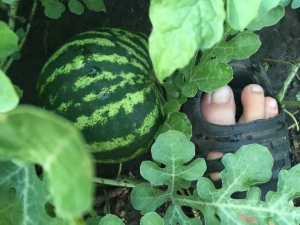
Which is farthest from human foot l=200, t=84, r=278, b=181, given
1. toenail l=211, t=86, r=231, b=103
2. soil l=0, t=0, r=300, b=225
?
soil l=0, t=0, r=300, b=225

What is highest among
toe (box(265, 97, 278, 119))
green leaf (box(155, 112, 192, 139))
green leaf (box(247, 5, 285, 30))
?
green leaf (box(247, 5, 285, 30))

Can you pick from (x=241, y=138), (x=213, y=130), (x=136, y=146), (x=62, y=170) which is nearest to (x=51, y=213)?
(x=136, y=146)

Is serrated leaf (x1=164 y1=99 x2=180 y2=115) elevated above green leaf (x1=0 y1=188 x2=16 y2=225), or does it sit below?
above

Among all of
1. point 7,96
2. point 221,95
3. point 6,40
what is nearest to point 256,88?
point 221,95

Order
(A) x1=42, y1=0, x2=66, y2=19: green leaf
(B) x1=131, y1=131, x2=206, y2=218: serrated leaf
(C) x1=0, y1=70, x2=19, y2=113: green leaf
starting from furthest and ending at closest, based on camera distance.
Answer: (A) x1=42, y1=0, x2=66, y2=19: green leaf < (B) x1=131, y1=131, x2=206, y2=218: serrated leaf < (C) x1=0, y1=70, x2=19, y2=113: green leaf

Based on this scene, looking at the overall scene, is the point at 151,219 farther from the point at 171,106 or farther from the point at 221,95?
the point at 221,95

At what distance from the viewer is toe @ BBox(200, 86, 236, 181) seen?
5.87 feet

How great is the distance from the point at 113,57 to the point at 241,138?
0.82 m

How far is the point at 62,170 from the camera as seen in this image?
19.2 inches

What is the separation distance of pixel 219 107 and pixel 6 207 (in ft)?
4.02

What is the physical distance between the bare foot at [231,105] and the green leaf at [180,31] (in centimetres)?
108

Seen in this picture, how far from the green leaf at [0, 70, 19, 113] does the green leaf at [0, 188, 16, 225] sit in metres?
0.61

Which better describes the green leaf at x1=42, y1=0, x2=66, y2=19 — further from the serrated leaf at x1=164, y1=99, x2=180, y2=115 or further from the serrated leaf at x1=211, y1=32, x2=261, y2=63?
the serrated leaf at x1=211, y1=32, x2=261, y2=63

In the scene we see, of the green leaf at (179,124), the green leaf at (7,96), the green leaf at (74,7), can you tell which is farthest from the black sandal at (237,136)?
the green leaf at (7,96)
